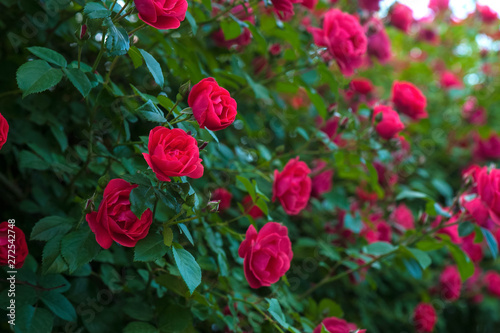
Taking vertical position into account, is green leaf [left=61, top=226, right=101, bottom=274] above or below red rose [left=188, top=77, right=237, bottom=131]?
below

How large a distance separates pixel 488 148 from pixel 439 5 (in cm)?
131

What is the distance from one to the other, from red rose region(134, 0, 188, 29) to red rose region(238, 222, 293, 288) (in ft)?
1.61

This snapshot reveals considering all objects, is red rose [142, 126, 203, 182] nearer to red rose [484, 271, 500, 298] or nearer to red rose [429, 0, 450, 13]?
red rose [484, 271, 500, 298]

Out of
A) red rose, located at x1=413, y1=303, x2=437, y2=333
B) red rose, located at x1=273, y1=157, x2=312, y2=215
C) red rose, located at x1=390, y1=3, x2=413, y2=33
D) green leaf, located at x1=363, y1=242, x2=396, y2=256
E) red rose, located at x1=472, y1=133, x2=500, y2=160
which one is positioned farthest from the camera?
red rose, located at x1=472, y1=133, x2=500, y2=160

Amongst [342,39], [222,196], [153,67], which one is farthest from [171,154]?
[342,39]

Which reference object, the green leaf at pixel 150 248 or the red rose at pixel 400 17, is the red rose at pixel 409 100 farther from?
the green leaf at pixel 150 248

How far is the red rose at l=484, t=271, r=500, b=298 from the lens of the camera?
2.65 metres

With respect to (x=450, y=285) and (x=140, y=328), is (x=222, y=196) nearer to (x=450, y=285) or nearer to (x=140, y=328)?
(x=140, y=328)

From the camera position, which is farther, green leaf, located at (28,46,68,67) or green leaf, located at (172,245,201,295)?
green leaf, located at (28,46,68,67)

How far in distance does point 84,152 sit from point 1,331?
2.23 feet

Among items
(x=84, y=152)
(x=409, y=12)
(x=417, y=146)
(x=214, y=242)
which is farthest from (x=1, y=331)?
(x=409, y=12)

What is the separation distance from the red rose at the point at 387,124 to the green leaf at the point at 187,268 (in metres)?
0.87

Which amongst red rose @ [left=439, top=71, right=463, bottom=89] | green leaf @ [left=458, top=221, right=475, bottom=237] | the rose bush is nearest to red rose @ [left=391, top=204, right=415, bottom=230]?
the rose bush

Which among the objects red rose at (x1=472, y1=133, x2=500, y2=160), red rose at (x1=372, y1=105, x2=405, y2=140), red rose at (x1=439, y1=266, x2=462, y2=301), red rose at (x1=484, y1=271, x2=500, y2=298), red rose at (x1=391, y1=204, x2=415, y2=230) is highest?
red rose at (x1=372, y1=105, x2=405, y2=140)
